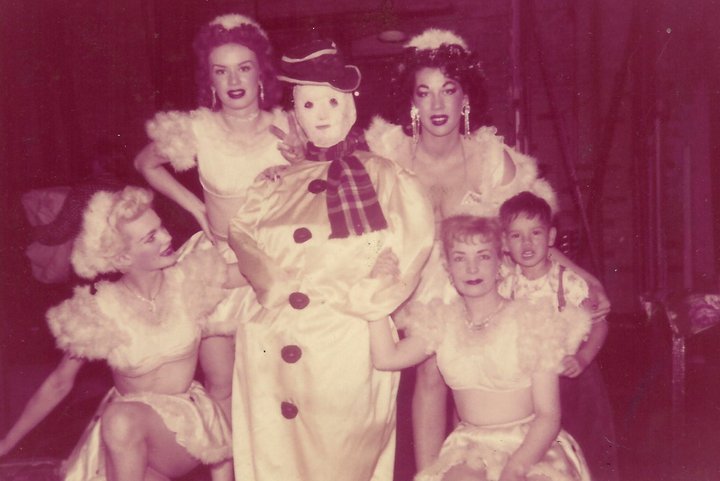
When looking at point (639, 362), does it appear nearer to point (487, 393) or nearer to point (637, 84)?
point (637, 84)

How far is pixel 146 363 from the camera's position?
2.35 metres

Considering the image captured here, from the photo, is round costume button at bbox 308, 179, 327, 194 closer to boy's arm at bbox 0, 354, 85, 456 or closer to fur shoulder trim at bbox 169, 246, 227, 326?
fur shoulder trim at bbox 169, 246, 227, 326

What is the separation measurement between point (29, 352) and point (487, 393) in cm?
317

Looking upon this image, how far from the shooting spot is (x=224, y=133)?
265cm

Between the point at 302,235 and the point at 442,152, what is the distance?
69 centimetres

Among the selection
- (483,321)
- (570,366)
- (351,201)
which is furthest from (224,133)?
(570,366)

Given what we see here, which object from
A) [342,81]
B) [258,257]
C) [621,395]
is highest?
[342,81]

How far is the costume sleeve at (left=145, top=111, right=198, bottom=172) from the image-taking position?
266cm

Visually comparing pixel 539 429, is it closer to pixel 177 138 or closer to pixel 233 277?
pixel 233 277

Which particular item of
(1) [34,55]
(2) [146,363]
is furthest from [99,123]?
Result: (2) [146,363]

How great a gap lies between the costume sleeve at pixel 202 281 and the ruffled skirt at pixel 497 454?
854mm

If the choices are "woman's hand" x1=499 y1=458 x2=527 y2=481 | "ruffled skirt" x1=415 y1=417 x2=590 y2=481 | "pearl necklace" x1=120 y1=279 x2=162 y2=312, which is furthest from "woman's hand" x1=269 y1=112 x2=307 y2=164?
"woman's hand" x1=499 y1=458 x2=527 y2=481

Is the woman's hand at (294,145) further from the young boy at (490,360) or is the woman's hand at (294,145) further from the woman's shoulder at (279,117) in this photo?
the young boy at (490,360)

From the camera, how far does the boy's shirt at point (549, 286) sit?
8.74ft
